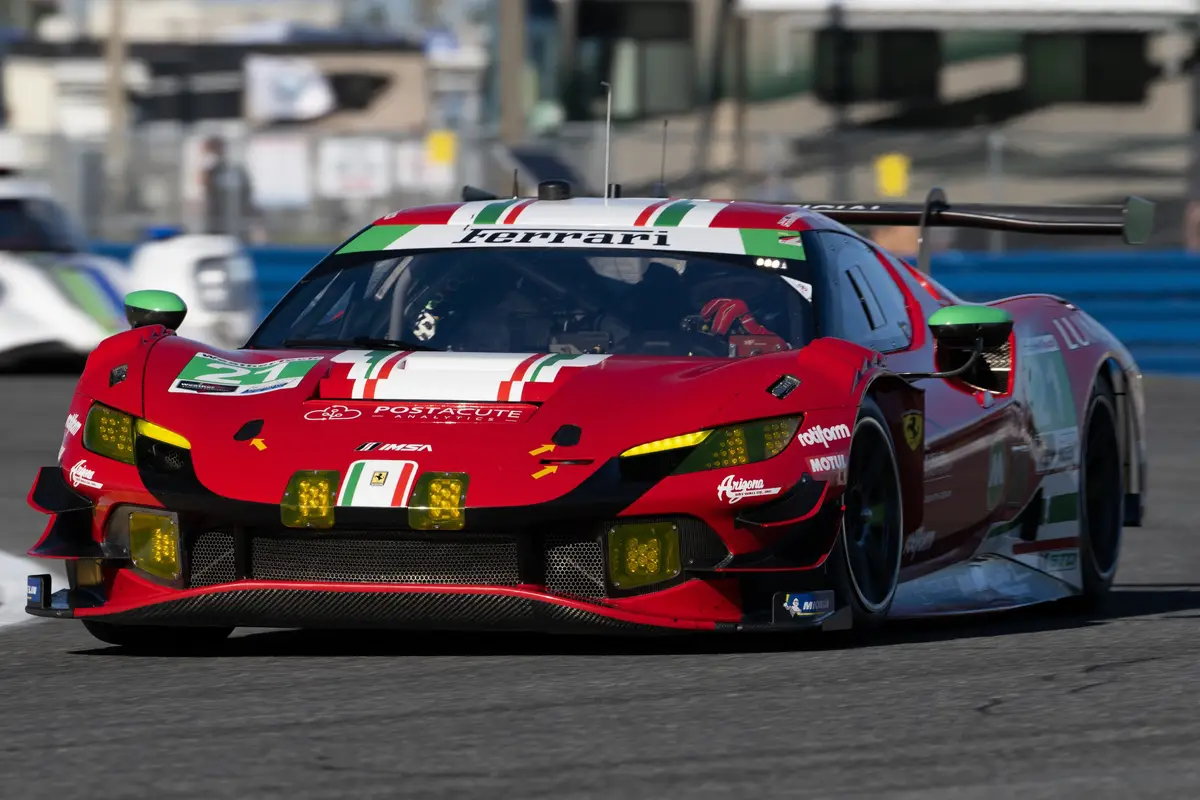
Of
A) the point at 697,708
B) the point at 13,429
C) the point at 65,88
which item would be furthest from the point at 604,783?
the point at 65,88

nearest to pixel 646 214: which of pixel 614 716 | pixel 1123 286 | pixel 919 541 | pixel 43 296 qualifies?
pixel 919 541

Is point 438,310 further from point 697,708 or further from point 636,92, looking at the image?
point 636,92

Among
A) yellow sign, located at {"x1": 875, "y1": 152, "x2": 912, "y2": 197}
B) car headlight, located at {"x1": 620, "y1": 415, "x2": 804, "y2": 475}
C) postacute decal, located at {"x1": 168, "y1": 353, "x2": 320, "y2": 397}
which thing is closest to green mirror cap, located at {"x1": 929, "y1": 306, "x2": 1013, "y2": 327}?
car headlight, located at {"x1": 620, "y1": 415, "x2": 804, "y2": 475}

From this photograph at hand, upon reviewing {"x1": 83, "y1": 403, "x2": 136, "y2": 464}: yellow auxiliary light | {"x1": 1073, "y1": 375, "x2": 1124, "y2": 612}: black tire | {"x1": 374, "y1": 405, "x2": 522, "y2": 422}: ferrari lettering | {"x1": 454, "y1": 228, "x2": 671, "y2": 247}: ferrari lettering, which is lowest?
{"x1": 1073, "y1": 375, "x2": 1124, "y2": 612}: black tire

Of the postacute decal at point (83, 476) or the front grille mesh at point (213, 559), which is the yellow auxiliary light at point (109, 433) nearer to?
the postacute decal at point (83, 476)

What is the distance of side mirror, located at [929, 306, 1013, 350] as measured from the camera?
688cm

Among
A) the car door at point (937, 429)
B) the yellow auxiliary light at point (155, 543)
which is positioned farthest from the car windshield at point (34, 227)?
the yellow auxiliary light at point (155, 543)

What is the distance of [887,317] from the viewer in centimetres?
738

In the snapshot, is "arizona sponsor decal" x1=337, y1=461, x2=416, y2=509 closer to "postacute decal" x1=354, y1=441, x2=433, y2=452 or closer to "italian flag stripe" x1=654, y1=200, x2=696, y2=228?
"postacute decal" x1=354, y1=441, x2=433, y2=452

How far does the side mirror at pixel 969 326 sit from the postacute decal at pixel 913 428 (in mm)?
218

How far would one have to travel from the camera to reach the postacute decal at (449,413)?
20.0 feet

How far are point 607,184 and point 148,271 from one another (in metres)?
10.4

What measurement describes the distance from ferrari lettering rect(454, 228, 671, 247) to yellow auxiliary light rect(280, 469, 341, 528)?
1417mm

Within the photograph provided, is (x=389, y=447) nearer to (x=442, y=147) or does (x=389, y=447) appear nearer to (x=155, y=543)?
(x=155, y=543)
